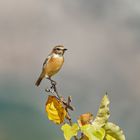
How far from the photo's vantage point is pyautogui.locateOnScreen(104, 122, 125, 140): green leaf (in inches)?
75.6

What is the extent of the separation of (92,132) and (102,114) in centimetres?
14

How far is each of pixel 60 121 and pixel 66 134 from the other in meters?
0.08

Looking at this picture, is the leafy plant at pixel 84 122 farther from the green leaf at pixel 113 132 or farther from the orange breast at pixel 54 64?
the orange breast at pixel 54 64

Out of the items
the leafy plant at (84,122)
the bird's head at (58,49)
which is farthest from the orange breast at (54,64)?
the leafy plant at (84,122)

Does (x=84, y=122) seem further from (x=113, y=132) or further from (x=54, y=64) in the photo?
(x=54, y=64)

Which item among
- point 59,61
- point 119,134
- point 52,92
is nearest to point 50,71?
point 59,61

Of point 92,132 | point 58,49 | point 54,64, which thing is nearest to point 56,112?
point 92,132

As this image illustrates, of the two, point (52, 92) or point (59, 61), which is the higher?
point (59, 61)

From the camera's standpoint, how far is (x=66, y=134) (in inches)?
75.6

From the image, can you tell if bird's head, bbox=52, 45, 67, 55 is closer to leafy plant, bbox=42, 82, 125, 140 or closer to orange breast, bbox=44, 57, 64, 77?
orange breast, bbox=44, 57, 64, 77

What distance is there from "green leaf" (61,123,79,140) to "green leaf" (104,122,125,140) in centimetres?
16

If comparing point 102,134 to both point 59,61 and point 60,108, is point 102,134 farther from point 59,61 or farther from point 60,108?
point 59,61

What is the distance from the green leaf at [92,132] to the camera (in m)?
1.83

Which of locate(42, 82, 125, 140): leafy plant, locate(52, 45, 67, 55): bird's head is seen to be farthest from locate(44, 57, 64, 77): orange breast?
locate(42, 82, 125, 140): leafy plant
